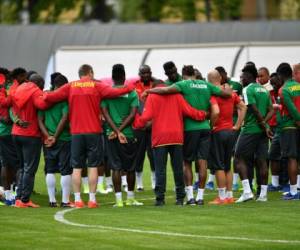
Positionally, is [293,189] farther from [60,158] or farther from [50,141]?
[50,141]

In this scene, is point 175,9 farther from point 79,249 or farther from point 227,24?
point 79,249

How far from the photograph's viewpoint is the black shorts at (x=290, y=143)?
21609 mm

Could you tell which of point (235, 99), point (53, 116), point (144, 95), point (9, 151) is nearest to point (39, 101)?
point (53, 116)

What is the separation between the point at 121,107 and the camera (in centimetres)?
2064

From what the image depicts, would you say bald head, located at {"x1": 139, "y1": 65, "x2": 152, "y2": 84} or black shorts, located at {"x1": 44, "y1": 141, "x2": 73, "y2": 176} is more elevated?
bald head, located at {"x1": 139, "y1": 65, "x2": 152, "y2": 84}

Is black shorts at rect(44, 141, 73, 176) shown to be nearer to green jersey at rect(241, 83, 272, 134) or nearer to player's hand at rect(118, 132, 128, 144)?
player's hand at rect(118, 132, 128, 144)

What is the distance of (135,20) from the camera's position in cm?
6981

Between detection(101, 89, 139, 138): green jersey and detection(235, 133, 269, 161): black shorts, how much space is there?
78.1 inches

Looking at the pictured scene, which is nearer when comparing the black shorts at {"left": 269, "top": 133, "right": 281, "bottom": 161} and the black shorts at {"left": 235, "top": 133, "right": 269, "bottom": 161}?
the black shorts at {"left": 235, "top": 133, "right": 269, "bottom": 161}

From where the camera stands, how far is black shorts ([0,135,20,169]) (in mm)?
21625

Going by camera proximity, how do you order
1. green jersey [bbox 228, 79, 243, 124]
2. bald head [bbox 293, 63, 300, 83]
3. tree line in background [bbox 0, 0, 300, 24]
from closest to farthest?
bald head [bbox 293, 63, 300, 83] < green jersey [bbox 228, 79, 243, 124] < tree line in background [bbox 0, 0, 300, 24]

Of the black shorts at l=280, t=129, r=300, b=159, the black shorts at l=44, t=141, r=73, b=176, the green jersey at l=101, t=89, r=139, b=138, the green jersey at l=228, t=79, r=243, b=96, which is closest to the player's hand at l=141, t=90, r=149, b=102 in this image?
the green jersey at l=101, t=89, r=139, b=138

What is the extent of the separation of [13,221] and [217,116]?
4.12m

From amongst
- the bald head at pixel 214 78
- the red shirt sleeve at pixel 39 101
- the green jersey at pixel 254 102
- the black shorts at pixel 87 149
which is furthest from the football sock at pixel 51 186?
the green jersey at pixel 254 102
